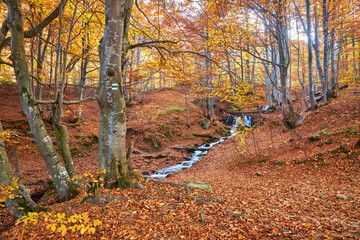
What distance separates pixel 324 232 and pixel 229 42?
6.41 meters

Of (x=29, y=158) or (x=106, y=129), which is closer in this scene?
(x=106, y=129)

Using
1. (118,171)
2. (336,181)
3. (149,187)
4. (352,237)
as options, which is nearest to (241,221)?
(352,237)

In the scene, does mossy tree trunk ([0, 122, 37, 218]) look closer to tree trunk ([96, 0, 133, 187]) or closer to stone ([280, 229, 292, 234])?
tree trunk ([96, 0, 133, 187])

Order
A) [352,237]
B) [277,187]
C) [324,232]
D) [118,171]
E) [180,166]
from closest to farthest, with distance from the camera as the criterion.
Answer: [352,237] → [324,232] → [118,171] → [277,187] → [180,166]

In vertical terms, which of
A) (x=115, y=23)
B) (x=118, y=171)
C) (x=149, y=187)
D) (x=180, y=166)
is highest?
(x=115, y=23)

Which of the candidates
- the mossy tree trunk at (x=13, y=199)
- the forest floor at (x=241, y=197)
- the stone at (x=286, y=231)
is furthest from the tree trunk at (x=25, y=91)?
the stone at (x=286, y=231)

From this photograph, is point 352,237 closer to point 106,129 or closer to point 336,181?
point 336,181

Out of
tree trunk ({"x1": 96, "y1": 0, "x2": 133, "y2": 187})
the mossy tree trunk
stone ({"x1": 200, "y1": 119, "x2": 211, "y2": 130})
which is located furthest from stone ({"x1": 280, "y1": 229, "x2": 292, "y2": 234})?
stone ({"x1": 200, "y1": 119, "x2": 211, "y2": 130})

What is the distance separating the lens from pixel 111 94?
4.09 metres

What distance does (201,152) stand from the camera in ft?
42.6

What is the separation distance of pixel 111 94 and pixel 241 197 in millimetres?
4042

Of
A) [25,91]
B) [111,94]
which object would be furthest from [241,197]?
[25,91]

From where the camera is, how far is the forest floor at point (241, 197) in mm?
2855

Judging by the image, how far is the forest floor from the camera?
2855 millimetres
